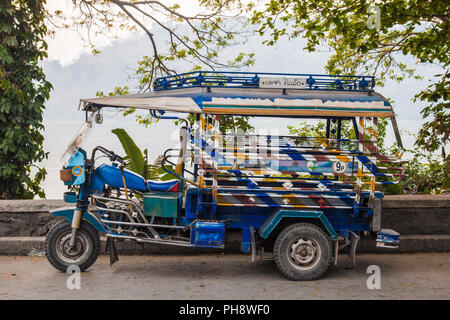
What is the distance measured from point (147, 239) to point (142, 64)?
21.9 feet

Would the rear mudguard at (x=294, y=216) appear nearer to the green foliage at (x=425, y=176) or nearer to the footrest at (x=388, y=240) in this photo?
the footrest at (x=388, y=240)

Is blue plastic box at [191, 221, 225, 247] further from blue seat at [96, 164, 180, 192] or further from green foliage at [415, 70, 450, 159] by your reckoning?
green foliage at [415, 70, 450, 159]

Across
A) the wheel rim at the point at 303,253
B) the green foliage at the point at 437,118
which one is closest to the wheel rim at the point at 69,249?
the wheel rim at the point at 303,253

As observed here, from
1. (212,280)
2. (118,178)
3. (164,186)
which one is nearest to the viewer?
(212,280)

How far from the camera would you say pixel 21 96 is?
8664 millimetres

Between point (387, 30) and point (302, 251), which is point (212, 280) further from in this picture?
point (387, 30)

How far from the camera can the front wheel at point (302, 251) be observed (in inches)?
225

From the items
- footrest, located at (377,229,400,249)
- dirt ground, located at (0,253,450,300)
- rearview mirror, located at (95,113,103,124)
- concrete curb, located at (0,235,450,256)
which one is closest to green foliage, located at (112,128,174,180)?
concrete curb, located at (0,235,450,256)

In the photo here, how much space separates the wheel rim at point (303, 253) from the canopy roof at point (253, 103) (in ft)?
5.05

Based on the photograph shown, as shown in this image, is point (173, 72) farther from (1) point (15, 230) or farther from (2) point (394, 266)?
(2) point (394, 266)

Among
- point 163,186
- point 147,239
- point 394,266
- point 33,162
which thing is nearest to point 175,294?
point 147,239

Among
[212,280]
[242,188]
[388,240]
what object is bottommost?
[212,280]

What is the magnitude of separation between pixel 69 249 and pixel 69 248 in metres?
0.02

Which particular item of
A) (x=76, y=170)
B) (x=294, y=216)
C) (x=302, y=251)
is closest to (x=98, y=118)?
(x=76, y=170)
